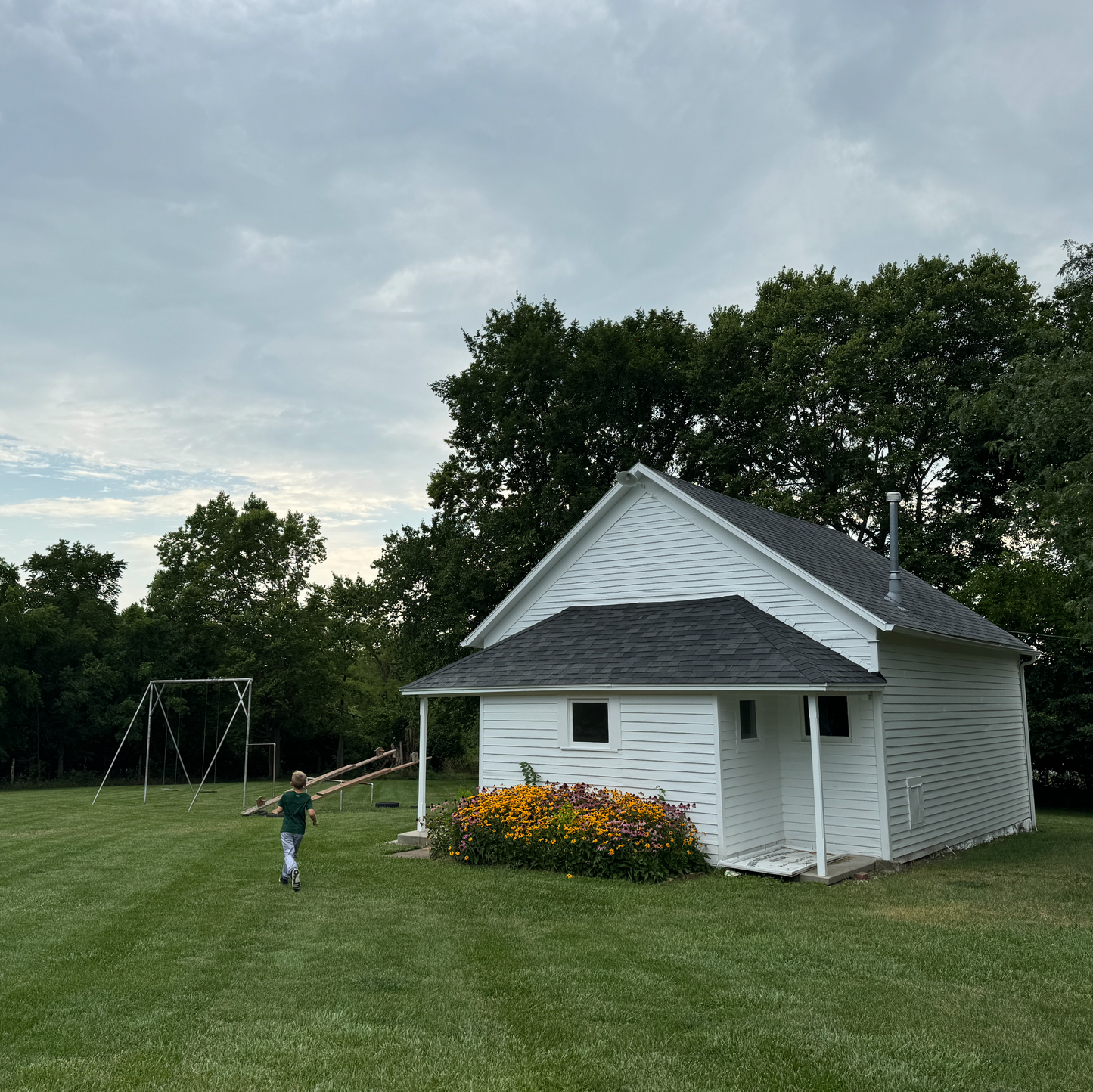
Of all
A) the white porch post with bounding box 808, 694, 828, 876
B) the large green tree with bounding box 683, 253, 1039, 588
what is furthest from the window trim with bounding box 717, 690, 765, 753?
the large green tree with bounding box 683, 253, 1039, 588

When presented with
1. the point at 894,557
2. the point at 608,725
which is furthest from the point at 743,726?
the point at 894,557

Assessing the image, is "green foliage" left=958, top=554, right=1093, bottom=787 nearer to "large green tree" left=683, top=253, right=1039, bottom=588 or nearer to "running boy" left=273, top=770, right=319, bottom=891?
"large green tree" left=683, top=253, right=1039, bottom=588

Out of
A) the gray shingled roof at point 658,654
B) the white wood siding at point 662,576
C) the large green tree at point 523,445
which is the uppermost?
the large green tree at point 523,445

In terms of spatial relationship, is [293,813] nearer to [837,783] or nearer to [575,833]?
[575,833]

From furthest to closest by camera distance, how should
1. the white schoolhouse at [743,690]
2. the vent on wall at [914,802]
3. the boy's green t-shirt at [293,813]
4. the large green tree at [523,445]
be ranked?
the large green tree at [523,445] < the vent on wall at [914,802] < the white schoolhouse at [743,690] < the boy's green t-shirt at [293,813]

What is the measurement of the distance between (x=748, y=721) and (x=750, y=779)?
91 cm

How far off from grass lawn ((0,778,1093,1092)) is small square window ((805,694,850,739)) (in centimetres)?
237

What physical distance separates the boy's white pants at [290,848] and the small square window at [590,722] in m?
4.80

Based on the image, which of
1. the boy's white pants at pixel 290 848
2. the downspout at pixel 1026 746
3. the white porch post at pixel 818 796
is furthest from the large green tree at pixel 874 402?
the boy's white pants at pixel 290 848

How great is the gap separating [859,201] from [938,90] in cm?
457

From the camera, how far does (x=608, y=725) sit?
45.1 feet

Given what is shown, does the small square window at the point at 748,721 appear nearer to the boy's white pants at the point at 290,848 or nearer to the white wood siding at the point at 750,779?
the white wood siding at the point at 750,779

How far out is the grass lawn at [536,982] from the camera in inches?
203

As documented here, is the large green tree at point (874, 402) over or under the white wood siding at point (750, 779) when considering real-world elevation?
over
